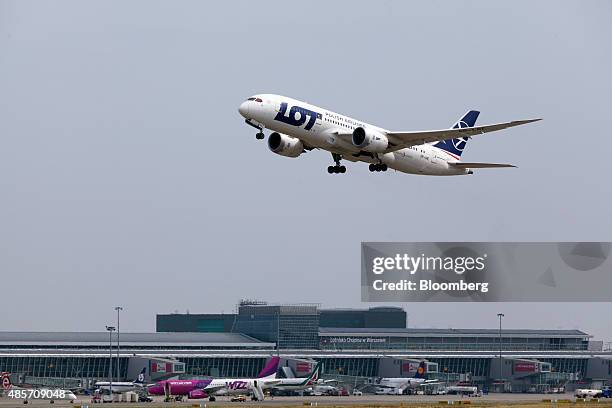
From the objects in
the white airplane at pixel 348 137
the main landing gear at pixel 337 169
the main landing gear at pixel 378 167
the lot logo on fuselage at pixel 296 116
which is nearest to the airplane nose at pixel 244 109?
the white airplane at pixel 348 137

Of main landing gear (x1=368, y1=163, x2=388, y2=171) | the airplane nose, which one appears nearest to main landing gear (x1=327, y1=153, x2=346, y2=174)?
main landing gear (x1=368, y1=163, x2=388, y2=171)

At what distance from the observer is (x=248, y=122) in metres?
118

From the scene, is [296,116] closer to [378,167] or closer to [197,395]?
[378,167]

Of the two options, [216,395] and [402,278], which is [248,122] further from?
A: [216,395]

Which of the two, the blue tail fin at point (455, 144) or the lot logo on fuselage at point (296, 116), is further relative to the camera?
the blue tail fin at point (455, 144)

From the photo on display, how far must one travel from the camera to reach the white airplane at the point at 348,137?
11775cm

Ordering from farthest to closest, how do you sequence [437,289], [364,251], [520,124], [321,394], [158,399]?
1. [321,394]
2. [158,399]
3. [437,289]
4. [364,251]
5. [520,124]

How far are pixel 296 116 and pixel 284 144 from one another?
4639mm

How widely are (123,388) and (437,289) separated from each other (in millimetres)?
69050

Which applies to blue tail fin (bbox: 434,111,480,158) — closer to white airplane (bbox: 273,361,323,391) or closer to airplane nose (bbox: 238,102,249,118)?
airplane nose (bbox: 238,102,249,118)

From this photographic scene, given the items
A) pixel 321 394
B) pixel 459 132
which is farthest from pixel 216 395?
pixel 459 132

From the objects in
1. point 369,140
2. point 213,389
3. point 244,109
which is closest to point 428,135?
point 369,140

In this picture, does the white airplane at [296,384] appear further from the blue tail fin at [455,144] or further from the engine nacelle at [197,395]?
the blue tail fin at [455,144]

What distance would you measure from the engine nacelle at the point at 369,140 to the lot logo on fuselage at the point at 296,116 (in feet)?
16.1
